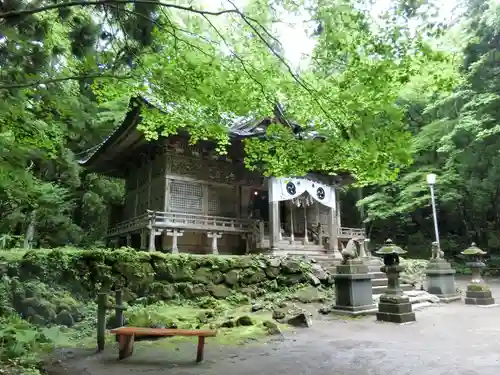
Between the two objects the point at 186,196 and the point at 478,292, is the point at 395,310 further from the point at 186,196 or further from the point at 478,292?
the point at 186,196

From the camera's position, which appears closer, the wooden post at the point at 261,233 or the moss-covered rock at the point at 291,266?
the moss-covered rock at the point at 291,266

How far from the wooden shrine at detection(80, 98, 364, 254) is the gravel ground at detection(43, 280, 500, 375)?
7.95m

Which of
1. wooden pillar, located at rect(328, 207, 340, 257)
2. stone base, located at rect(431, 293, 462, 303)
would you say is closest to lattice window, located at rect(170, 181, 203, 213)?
wooden pillar, located at rect(328, 207, 340, 257)

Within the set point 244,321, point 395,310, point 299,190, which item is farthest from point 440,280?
point 244,321

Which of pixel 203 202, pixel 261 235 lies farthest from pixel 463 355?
pixel 203 202

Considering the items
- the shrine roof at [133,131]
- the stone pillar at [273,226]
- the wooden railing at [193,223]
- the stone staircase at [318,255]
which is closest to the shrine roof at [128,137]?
the shrine roof at [133,131]

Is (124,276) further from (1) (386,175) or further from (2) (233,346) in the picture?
(1) (386,175)

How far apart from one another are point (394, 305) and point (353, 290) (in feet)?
4.23

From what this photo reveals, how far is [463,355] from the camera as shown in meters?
5.86

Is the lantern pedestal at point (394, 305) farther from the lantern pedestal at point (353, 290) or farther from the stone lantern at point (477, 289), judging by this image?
the stone lantern at point (477, 289)

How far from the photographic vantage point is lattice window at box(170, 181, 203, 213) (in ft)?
51.4

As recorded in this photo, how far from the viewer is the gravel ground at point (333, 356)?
16.7 ft

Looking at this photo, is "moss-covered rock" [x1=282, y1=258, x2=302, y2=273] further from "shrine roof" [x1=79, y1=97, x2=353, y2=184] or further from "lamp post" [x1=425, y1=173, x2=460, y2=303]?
"lamp post" [x1=425, y1=173, x2=460, y2=303]

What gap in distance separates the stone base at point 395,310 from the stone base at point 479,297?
4.12 m
